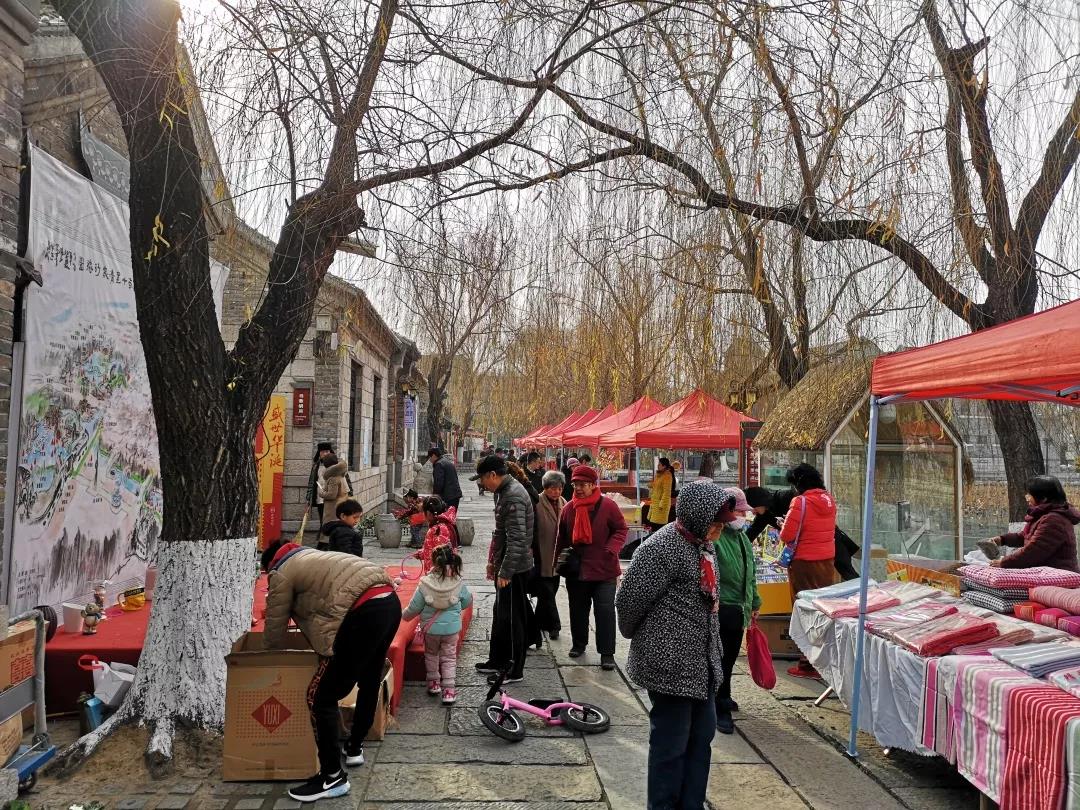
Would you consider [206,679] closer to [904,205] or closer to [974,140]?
[904,205]

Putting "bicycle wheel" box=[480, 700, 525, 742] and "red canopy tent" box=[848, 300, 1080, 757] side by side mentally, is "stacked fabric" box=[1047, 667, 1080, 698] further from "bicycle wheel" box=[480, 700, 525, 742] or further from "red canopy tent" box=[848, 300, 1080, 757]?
"bicycle wheel" box=[480, 700, 525, 742]

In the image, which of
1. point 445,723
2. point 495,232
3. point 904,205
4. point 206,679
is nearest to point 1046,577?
point 904,205

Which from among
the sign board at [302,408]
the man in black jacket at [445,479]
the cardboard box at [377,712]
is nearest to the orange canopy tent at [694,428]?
the man in black jacket at [445,479]

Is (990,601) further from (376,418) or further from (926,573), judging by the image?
(376,418)

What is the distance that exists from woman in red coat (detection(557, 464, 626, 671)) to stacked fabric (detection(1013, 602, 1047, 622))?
2.84 metres

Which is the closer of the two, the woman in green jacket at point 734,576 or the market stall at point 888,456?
the woman in green jacket at point 734,576

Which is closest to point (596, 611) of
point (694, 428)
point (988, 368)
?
point (988, 368)

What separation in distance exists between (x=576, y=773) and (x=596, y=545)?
7.93 ft

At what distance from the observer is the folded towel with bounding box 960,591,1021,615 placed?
4.75 metres

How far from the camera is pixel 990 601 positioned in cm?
486

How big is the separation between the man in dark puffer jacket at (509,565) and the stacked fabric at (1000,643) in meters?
2.93

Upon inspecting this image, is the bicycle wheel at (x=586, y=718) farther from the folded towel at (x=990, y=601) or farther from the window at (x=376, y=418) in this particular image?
the window at (x=376, y=418)

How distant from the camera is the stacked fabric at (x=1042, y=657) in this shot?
11.8ft

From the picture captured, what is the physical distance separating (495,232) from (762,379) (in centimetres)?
1078
